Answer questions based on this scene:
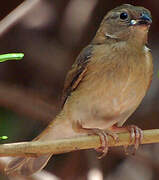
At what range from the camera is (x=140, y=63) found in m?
3.75

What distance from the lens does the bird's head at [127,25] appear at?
3.78 m

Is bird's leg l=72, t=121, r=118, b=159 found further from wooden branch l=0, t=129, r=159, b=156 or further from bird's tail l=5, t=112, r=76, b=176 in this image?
wooden branch l=0, t=129, r=159, b=156

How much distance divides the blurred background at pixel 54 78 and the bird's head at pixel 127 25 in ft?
4.09

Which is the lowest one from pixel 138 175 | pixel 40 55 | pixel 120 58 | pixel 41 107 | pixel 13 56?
pixel 138 175

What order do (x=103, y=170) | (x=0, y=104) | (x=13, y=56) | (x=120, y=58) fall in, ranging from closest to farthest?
(x=13, y=56) → (x=120, y=58) → (x=0, y=104) → (x=103, y=170)

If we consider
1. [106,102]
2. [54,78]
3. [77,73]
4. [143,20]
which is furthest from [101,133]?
[54,78]

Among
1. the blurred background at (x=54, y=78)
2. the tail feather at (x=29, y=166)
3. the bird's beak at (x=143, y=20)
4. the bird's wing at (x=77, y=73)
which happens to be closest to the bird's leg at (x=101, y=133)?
the bird's wing at (x=77, y=73)

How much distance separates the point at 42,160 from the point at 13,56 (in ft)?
5.29

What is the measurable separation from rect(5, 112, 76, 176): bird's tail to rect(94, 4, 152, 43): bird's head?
72 cm

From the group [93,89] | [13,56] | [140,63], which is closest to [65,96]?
[93,89]

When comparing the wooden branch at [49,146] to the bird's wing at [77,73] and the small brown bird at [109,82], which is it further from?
the bird's wing at [77,73]

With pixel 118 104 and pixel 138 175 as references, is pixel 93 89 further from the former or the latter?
pixel 138 175

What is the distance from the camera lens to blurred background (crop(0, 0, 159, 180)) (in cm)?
511

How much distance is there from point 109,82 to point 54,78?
5.97 ft
